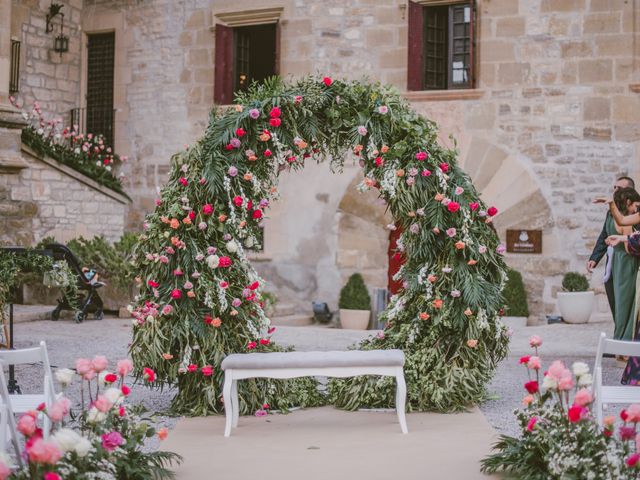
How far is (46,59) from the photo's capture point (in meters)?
16.3

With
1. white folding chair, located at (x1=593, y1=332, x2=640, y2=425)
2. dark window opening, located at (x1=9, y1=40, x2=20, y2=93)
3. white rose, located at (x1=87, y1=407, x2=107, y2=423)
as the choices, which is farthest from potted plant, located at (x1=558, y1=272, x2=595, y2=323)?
white rose, located at (x1=87, y1=407, x2=107, y2=423)

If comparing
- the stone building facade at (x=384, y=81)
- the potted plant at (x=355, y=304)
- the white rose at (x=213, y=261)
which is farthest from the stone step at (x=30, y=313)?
the white rose at (x=213, y=261)

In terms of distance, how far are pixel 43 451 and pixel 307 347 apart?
7751mm

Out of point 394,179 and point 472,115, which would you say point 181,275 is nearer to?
point 394,179

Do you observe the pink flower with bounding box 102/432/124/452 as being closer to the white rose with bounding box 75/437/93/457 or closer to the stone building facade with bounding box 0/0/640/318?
the white rose with bounding box 75/437/93/457

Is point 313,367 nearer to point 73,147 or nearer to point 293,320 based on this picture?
point 293,320

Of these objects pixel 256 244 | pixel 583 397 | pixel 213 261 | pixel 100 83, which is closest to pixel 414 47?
pixel 100 83

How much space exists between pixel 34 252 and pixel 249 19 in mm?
8042

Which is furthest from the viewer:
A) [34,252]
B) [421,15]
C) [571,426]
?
[421,15]

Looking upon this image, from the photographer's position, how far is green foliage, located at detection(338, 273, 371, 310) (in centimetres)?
1431

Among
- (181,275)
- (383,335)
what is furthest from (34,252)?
(383,335)

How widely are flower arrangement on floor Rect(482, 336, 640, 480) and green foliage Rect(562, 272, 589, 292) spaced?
27.3 ft

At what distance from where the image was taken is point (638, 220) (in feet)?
28.5

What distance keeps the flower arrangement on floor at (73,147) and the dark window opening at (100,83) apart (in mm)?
240
